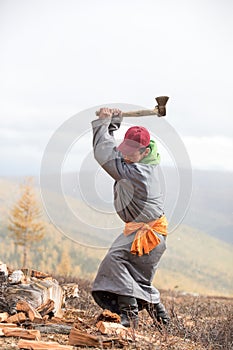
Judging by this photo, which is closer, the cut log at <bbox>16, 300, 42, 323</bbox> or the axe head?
the cut log at <bbox>16, 300, 42, 323</bbox>

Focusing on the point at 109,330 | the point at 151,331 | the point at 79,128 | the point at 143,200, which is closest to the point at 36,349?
the point at 109,330

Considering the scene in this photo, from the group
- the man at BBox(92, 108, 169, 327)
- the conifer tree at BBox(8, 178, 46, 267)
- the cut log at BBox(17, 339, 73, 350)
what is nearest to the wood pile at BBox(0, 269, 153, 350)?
the cut log at BBox(17, 339, 73, 350)

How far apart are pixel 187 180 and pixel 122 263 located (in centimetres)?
87

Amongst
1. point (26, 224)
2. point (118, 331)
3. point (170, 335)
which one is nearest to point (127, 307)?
point (170, 335)

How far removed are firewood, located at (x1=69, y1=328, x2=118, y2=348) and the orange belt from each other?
966 millimetres

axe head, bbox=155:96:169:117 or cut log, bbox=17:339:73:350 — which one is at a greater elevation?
axe head, bbox=155:96:169:117

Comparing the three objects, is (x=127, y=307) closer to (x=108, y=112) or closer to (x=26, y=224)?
(x=108, y=112)

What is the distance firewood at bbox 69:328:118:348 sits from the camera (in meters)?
4.11

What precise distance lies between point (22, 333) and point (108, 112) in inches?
73.7

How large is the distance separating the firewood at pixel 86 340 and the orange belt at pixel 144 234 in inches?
38.0

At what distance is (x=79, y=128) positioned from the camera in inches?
198

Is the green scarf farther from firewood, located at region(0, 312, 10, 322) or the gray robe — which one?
firewood, located at region(0, 312, 10, 322)

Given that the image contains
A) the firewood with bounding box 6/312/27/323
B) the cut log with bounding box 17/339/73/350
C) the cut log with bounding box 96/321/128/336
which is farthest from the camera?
the firewood with bounding box 6/312/27/323

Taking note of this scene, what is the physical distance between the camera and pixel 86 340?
412 centimetres
